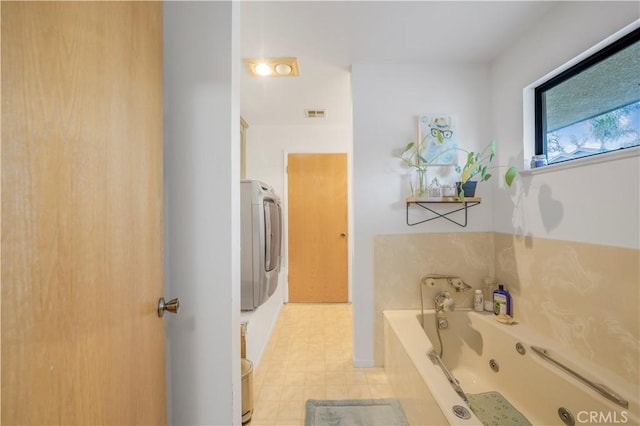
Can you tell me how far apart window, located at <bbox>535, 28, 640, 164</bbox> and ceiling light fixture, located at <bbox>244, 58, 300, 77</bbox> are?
5.60ft

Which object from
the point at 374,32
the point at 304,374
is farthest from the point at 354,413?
the point at 374,32

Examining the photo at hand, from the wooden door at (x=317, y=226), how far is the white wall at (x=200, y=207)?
94.6 inches

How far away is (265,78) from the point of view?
7.17 ft

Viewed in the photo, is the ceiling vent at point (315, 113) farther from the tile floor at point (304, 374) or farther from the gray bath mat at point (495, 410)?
the gray bath mat at point (495, 410)

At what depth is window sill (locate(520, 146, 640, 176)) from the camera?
109 cm

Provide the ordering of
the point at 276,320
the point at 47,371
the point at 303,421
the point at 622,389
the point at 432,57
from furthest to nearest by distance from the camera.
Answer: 1. the point at 276,320
2. the point at 432,57
3. the point at 303,421
4. the point at 622,389
5. the point at 47,371

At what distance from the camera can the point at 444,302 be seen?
1.83 m

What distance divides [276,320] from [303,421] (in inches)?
54.5

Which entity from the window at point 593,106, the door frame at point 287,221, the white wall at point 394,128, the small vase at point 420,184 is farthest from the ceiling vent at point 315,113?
the window at point 593,106

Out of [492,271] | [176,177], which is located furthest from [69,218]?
[492,271]

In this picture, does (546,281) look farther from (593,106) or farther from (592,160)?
(593,106)

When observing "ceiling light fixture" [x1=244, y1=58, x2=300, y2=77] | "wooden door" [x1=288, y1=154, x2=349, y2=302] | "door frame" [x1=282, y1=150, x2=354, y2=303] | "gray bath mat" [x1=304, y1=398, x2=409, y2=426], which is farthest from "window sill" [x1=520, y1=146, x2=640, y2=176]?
"wooden door" [x1=288, y1=154, x2=349, y2=302]

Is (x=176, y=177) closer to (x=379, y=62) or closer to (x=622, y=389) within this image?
(x=379, y=62)

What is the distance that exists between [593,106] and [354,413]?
7.09ft
